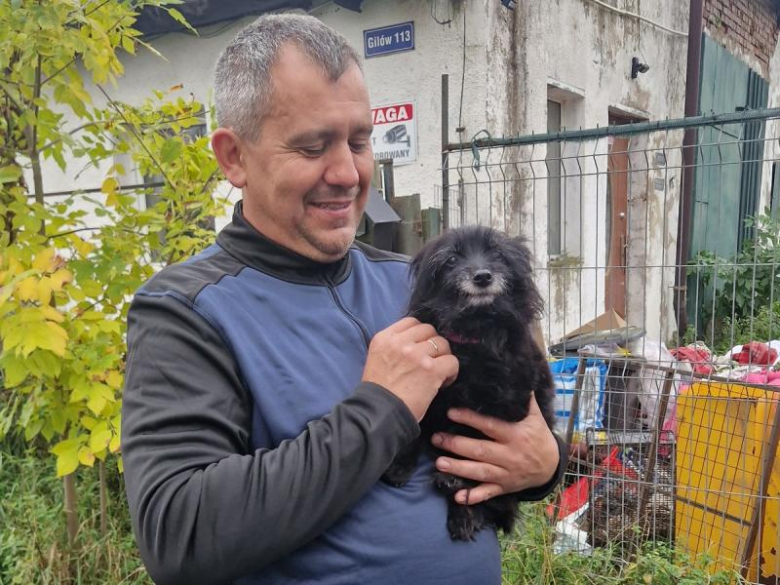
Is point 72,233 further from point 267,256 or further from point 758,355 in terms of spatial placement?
point 758,355

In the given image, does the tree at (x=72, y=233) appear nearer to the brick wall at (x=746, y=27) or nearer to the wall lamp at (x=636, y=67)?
the wall lamp at (x=636, y=67)

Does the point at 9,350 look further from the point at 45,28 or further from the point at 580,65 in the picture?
the point at 580,65

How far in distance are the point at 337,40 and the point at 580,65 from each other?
571cm

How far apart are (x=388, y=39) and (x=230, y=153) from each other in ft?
13.9

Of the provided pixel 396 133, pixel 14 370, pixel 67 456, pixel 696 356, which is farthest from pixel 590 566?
pixel 396 133

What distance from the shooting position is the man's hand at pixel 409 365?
130 cm

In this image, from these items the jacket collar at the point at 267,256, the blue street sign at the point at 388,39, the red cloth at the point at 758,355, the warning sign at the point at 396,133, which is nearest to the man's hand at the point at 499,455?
the jacket collar at the point at 267,256

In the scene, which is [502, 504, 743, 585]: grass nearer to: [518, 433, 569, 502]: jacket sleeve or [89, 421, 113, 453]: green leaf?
[518, 433, 569, 502]: jacket sleeve

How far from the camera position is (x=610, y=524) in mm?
3797

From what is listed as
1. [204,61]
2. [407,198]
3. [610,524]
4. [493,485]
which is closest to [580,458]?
[610,524]

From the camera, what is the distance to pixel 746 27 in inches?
377

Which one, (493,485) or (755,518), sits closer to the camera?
(493,485)

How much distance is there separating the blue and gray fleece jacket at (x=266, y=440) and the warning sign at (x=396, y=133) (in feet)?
13.1

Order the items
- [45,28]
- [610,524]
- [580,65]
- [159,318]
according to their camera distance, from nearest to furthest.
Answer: [159,318] → [45,28] → [610,524] → [580,65]
